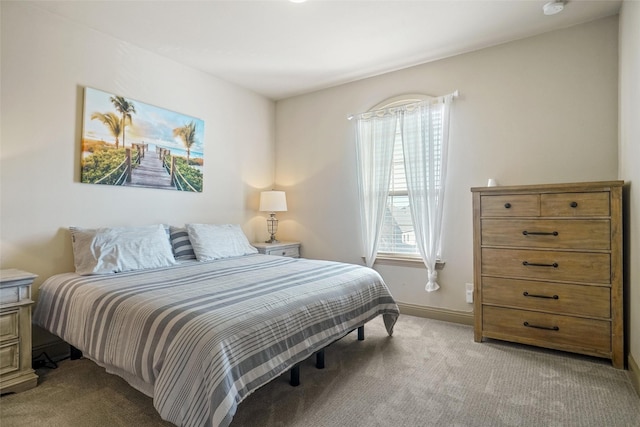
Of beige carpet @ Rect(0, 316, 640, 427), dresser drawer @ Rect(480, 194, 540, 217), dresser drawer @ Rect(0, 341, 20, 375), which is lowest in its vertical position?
beige carpet @ Rect(0, 316, 640, 427)

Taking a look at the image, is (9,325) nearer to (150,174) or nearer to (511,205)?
(150,174)

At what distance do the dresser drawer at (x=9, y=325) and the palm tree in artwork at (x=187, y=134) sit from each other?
197 centimetres

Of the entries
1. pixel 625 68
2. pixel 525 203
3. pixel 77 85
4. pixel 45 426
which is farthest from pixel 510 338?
pixel 77 85

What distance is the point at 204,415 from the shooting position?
4.22ft

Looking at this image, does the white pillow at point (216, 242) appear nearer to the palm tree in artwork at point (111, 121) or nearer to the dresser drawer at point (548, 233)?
the palm tree in artwork at point (111, 121)

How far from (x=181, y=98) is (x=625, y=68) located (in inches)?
148

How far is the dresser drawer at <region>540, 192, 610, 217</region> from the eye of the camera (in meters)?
2.24

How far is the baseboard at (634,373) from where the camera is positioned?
1.88 meters

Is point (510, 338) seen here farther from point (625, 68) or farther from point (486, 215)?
point (625, 68)

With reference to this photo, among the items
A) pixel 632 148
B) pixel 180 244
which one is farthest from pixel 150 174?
pixel 632 148

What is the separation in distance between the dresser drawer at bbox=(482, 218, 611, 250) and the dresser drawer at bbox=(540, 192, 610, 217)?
0.06 m

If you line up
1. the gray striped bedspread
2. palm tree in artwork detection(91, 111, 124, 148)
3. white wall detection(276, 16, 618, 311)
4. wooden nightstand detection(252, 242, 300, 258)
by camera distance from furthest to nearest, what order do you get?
1. wooden nightstand detection(252, 242, 300, 258)
2. palm tree in artwork detection(91, 111, 124, 148)
3. white wall detection(276, 16, 618, 311)
4. the gray striped bedspread

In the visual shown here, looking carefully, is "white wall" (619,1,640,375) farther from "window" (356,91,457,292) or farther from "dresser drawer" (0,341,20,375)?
"dresser drawer" (0,341,20,375)

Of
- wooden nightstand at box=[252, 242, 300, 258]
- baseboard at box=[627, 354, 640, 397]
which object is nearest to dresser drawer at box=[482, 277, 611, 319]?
baseboard at box=[627, 354, 640, 397]
